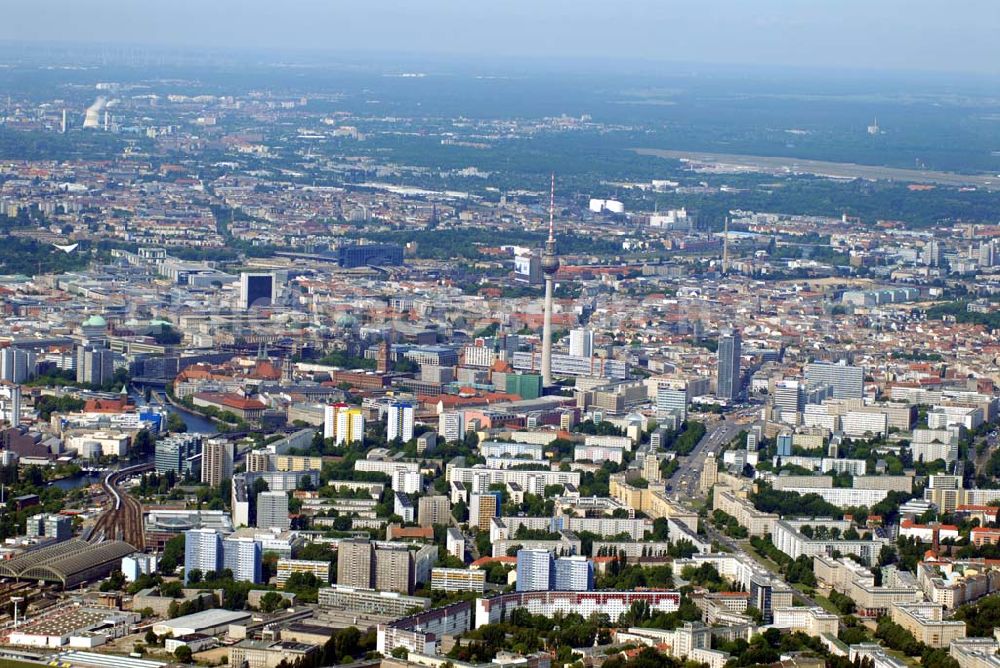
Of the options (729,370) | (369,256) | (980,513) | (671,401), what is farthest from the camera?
(369,256)

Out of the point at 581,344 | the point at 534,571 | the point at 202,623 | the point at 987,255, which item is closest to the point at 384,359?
the point at 581,344

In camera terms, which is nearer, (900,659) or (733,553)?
(900,659)

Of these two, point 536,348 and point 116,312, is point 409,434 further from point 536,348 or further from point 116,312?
point 116,312

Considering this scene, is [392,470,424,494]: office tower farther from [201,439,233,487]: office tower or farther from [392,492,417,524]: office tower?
[201,439,233,487]: office tower

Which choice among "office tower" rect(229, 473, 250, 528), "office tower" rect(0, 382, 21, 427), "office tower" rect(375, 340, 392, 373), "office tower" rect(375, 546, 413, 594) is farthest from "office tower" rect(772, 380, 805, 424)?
"office tower" rect(375, 546, 413, 594)

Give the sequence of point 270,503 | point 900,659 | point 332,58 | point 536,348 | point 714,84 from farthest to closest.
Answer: point 332,58
point 714,84
point 536,348
point 270,503
point 900,659

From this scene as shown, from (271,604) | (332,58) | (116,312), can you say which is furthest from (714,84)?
(271,604)

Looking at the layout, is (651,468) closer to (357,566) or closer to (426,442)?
(426,442)
